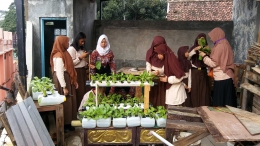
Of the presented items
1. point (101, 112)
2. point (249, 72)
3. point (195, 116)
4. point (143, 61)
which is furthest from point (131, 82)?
point (143, 61)

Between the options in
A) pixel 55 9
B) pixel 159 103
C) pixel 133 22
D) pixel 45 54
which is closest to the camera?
pixel 159 103

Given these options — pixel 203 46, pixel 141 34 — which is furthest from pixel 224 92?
pixel 141 34

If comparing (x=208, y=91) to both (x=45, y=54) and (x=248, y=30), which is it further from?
(x=45, y=54)

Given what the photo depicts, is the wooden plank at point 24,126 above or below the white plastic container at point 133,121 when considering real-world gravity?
above

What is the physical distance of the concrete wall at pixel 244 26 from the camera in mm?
5953

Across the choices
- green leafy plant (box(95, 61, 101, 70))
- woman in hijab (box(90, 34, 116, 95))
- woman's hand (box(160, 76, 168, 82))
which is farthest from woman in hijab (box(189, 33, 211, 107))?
green leafy plant (box(95, 61, 101, 70))

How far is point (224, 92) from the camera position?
448cm

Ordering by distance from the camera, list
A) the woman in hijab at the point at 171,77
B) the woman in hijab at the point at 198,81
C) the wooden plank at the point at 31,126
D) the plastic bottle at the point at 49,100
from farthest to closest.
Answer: the woman in hijab at the point at 198,81 < the woman in hijab at the point at 171,77 < the plastic bottle at the point at 49,100 < the wooden plank at the point at 31,126

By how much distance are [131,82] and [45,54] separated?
3.79 m

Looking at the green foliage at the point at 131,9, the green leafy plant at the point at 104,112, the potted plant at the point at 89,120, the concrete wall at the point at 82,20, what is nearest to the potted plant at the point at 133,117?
the green leafy plant at the point at 104,112

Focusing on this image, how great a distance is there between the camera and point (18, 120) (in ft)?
8.36

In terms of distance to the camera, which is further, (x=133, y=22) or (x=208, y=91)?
(x=133, y=22)

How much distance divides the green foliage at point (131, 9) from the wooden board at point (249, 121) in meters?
13.3

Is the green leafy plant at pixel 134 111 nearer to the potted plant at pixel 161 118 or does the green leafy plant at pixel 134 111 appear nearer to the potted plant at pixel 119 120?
the potted plant at pixel 119 120
